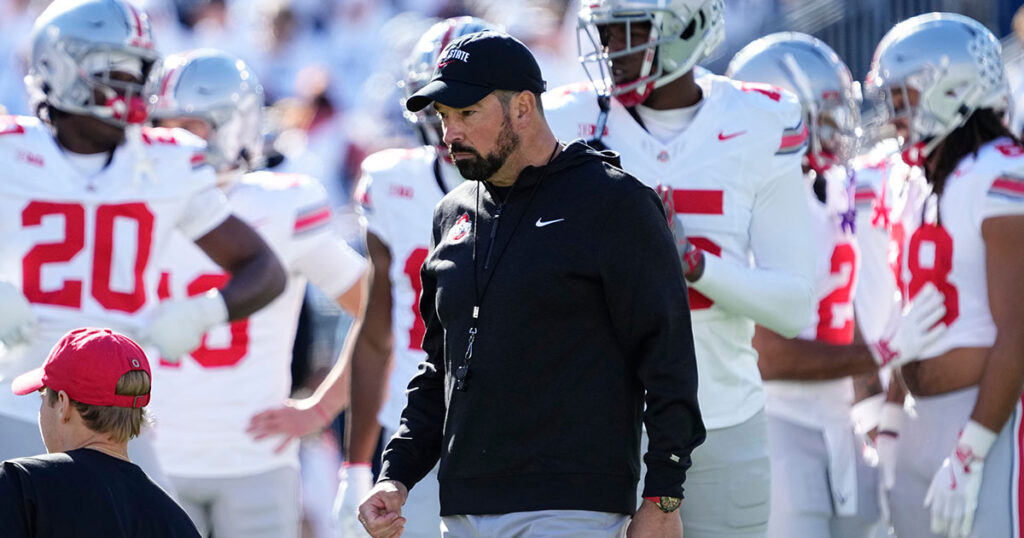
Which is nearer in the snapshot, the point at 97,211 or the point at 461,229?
the point at 461,229

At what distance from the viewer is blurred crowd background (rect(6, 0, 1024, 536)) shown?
10.6 metres

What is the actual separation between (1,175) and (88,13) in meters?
0.59

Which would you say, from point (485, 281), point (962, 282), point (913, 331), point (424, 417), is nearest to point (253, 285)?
point (424, 417)

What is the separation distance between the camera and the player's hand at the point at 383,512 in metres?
3.30

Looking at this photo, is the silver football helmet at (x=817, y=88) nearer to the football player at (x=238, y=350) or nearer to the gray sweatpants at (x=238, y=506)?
the football player at (x=238, y=350)

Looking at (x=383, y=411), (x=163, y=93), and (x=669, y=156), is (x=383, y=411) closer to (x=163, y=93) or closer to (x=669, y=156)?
(x=669, y=156)

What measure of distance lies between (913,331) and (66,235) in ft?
8.35

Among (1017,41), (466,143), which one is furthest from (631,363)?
(1017,41)

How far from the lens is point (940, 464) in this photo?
485cm

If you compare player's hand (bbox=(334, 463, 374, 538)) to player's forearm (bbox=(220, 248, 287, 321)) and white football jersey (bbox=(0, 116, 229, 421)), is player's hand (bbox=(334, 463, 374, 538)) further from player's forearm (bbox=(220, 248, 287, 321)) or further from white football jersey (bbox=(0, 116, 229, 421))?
white football jersey (bbox=(0, 116, 229, 421))

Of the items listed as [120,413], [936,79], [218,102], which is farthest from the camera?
[218,102]

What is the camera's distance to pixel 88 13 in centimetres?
475

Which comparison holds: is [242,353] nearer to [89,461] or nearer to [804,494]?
[804,494]

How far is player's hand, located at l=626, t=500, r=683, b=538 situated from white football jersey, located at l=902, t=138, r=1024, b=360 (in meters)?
1.98
